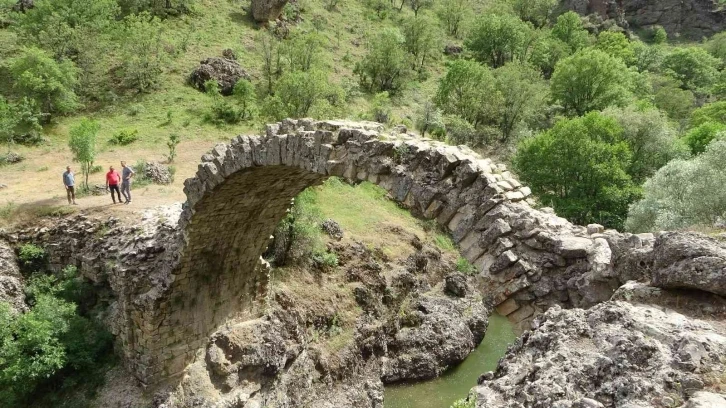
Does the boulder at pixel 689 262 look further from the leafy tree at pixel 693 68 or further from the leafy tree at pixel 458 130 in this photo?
the leafy tree at pixel 693 68

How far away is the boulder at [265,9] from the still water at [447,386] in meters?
31.1

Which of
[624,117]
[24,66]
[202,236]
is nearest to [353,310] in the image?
[202,236]

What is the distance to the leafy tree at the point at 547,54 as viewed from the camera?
50312mm

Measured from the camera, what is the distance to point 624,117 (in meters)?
25.6

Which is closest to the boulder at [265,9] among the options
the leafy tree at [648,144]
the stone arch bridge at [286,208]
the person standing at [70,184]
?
the leafy tree at [648,144]

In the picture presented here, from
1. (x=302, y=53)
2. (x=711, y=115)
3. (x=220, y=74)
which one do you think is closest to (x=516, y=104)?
(x=711, y=115)

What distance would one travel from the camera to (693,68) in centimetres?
4991

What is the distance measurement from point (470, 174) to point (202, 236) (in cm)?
772

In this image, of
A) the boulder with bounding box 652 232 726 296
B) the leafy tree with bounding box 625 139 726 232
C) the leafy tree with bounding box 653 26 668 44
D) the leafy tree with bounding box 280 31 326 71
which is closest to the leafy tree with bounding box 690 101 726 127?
the leafy tree with bounding box 625 139 726 232

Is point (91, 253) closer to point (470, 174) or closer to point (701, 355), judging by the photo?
point (470, 174)

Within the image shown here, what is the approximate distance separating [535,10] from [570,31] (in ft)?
38.0

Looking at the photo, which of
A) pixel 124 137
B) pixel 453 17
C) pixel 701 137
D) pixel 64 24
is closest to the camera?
pixel 124 137

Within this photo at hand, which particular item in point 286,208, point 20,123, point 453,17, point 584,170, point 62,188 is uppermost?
point 453,17

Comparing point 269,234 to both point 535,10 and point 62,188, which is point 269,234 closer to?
point 62,188
